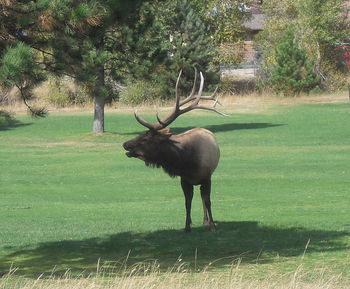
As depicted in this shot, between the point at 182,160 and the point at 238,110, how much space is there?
4060cm

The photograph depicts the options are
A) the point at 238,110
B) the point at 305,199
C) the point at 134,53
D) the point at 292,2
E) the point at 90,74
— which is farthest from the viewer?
the point at 292,2

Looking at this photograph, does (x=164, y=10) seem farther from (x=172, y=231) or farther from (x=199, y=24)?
(x=172, y=231)

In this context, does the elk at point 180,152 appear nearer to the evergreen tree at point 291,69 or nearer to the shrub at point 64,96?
the shrub at point 64,96

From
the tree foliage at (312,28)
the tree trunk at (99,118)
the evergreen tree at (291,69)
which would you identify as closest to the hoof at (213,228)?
the tree trunk at (99,118)

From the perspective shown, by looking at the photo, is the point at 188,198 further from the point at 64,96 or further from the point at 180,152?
the point at 64,96

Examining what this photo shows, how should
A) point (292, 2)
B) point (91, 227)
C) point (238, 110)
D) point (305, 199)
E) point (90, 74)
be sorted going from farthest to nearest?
point (292, 2) → point (238, 110) → point (305, 199) → point (91, 227) → point (90, 74)

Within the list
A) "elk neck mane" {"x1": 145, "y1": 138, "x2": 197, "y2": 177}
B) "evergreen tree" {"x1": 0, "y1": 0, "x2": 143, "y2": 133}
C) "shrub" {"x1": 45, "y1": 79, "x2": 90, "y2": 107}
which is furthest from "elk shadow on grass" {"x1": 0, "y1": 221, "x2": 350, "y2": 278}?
"shrub" {"x1": 45, "y1": 79, "x2": 90, "y2": 107}

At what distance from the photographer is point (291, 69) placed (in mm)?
61500

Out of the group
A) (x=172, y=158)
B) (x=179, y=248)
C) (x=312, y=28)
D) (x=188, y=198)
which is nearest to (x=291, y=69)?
(x=312, y=28)

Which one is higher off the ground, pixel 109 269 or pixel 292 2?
pixel 292 2

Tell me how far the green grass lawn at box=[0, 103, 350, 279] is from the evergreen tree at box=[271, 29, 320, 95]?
1564 cm

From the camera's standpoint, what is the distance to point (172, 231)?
54.9 feet

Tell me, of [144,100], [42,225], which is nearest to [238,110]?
[144,100]

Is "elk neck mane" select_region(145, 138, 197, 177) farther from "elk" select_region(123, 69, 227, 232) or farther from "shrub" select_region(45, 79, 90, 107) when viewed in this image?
"shrub" select_region(45, 79, 90, 107)
